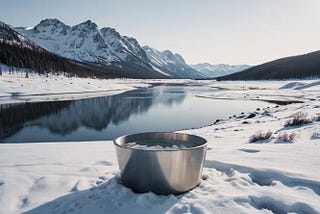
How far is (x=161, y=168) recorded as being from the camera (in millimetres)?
4188

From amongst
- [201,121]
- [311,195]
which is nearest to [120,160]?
[311,195]

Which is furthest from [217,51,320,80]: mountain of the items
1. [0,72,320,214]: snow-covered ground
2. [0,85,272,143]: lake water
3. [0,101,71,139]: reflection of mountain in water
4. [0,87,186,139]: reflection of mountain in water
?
[0,72,320,214]: snow-covered ground

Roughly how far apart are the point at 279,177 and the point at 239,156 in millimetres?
1426

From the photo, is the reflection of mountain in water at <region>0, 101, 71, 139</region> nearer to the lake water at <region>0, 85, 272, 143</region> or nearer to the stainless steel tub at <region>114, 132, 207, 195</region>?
the lake water at <region>0, 85, 272, 143</region>

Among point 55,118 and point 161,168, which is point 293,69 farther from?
point 161,168

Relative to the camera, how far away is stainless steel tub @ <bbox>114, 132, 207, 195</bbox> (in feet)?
13.6

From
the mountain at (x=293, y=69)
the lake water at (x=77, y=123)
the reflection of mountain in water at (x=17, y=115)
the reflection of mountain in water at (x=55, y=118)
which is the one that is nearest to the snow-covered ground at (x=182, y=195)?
the lake water at (x=77, y=123)

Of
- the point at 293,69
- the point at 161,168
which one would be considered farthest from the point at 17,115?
the point at 293,69

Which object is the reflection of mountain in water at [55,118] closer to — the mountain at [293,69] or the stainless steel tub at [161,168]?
the stainless steel tub at [161,168]

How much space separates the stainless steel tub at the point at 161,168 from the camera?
4.16 meters

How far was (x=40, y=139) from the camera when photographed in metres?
15.4

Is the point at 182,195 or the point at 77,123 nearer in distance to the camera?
the point at 182,195

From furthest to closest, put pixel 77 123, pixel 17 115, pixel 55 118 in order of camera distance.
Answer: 1. pixel 17 115
2. pixel 55 118
3. pixel 77 123

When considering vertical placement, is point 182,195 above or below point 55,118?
above
